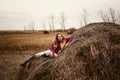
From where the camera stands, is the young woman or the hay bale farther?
the young woman

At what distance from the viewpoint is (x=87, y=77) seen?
4.11 m

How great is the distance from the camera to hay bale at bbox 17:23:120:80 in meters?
4.18

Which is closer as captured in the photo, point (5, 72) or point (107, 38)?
point (107, 38)

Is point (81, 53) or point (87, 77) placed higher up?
point (81, 53)

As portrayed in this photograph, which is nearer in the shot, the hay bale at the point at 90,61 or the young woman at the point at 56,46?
the hay bale at the point at 90,61

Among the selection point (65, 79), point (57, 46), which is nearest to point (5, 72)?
point (57, 46)

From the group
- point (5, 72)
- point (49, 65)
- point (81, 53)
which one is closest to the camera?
point (81, 53)

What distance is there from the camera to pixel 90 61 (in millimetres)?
4320

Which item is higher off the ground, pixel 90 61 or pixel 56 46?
pixel 56 46

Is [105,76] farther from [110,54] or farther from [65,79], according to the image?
[65,79]

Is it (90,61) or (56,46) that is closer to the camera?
(90,61)

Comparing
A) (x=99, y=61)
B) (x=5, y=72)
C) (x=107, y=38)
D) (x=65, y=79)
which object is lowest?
(x=5, y=72)

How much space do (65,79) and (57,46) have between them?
2268 mm

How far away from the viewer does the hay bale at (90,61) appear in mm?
4180
